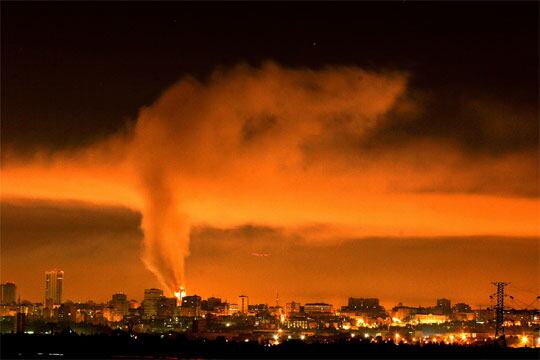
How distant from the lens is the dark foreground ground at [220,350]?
216 ft

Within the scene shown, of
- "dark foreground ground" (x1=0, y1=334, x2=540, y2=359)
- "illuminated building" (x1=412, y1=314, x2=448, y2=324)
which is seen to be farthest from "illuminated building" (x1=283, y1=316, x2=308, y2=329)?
"dark foreground ground" (x1=0, y1=334, x2=540, y2=359)

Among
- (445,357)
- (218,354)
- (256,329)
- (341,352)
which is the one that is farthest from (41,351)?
(256,329)

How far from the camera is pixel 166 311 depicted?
132 meters

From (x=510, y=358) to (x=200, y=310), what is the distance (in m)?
78.4

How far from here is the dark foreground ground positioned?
6575cm

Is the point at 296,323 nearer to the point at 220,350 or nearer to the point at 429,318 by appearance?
the point at 429,318

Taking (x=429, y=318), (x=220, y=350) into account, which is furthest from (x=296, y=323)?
(x=220, y=350)

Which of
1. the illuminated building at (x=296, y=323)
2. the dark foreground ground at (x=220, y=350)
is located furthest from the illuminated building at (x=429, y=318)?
the dark foreground ground at (x=220, y=350)

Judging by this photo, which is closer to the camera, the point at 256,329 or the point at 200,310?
the point at 256,329

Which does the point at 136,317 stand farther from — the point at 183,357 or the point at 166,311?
the point at 183,357

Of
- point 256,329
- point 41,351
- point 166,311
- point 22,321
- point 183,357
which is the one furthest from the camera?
point 166,311

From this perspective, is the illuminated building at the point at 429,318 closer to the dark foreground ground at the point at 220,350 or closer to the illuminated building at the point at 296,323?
the illuminated building at the point at 296,323

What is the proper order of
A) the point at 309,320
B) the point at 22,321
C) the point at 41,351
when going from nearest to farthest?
1. the point at 41,351
2. the point at 22,321
3. the point at 309,320

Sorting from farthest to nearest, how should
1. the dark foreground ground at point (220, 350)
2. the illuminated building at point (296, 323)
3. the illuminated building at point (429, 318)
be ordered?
the illuminated building at point (429, 318) < the illuminated building at point (296, 323) < the dark foreground ground at point (220, 350)
